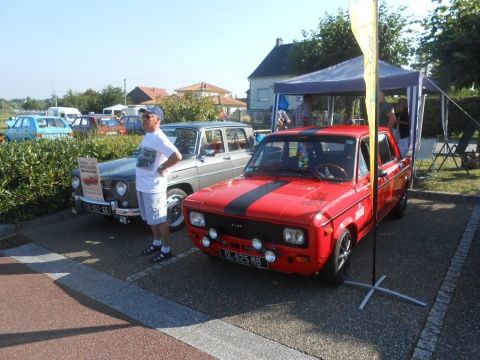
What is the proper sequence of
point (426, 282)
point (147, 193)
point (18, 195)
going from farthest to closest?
point (18, 195)
point (147, 193)
point (426, 282)

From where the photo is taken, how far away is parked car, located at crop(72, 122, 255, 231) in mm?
5449

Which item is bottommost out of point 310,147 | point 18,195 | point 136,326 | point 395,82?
point 136,326

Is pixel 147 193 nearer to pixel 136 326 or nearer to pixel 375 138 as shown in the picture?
pixel 136 326

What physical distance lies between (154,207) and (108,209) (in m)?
1.20

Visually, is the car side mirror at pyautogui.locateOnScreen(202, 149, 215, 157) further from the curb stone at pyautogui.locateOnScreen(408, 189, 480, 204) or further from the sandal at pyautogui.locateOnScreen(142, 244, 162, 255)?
the curb stone at pyautogui.locateOnScreen(408, 189, 480, 204)

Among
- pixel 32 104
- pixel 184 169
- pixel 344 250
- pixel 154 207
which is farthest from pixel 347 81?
pixel 32 104

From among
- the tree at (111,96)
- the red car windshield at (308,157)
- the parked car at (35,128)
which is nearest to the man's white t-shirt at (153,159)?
the red car windshield at (308,157)

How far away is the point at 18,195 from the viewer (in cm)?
618

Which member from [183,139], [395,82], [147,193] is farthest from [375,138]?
[395,82]

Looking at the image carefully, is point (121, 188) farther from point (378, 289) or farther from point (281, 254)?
point (378, 289)

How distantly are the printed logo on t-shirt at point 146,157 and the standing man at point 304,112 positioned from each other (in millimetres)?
5622

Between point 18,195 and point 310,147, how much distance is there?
15.5 ft

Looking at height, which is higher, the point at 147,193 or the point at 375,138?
the point at 375,138

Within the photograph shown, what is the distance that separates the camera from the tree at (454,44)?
861 cm
